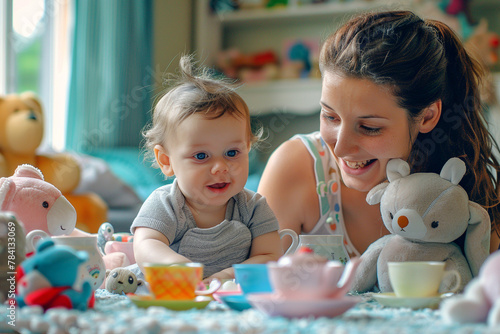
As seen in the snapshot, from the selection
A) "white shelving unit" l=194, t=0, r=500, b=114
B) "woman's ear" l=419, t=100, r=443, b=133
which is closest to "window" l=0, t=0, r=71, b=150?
"white shelving unit" l=194, t=0, r=500, b=114

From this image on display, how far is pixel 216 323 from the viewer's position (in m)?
0.63

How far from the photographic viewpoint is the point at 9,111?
2.39 m

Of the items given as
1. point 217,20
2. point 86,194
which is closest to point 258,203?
point 86,194

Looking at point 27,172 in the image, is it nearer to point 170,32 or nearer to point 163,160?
point 163,160

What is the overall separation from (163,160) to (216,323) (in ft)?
1.96

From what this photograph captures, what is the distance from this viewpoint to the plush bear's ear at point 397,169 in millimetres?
1091

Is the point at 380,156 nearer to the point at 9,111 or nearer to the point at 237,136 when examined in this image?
the point at 237,136

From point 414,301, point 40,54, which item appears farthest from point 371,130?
point 40,54

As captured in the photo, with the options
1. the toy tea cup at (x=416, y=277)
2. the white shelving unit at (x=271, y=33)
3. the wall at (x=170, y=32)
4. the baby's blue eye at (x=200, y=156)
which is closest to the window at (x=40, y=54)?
the wall at (x=170, y=32)

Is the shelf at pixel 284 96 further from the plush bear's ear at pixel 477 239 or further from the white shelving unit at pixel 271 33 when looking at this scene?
the plush bear's ear at pixel 477 239

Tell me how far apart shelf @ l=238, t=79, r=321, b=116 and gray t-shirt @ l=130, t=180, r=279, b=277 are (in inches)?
111

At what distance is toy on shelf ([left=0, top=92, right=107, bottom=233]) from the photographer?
2.35 meters

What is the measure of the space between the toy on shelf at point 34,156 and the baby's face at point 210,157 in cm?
137

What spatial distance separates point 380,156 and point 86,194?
165 cm
